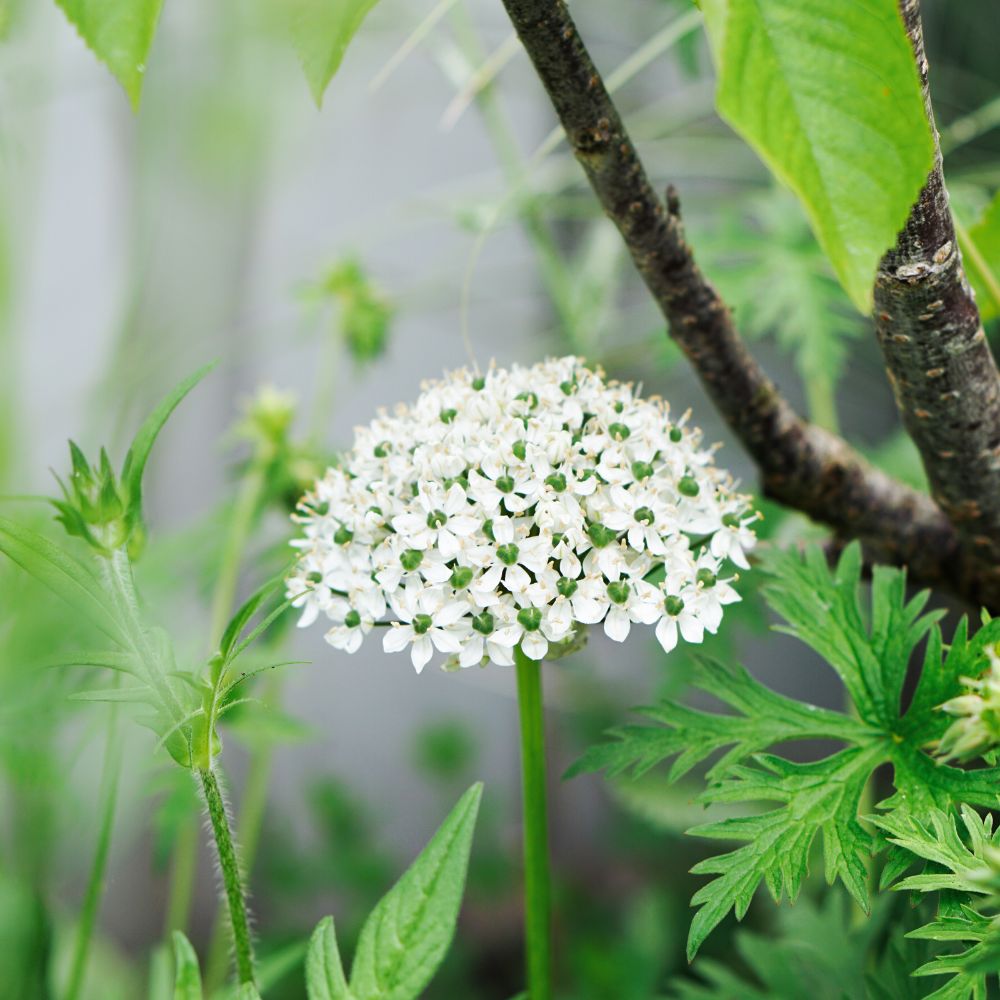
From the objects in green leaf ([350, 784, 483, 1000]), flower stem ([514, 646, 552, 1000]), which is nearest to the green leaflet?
green leaf ([350, 784, 483, 1000])

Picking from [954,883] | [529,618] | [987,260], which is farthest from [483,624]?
[987,260]

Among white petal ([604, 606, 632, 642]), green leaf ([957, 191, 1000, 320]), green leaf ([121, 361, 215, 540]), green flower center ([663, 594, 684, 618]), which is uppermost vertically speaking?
green leaf ([957, 191, 1000, 320])

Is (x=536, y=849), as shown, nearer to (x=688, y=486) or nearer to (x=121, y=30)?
(x=688, y=486)

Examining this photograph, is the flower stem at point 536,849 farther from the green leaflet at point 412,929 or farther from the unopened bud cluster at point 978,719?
the unopened bud cluster at point 978,719

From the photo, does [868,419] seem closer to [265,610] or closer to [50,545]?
[265,610]

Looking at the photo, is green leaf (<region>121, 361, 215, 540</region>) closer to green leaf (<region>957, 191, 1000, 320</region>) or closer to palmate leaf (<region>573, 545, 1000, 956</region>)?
palmate leaf (<region>573, 545, 1000, 956</region>)

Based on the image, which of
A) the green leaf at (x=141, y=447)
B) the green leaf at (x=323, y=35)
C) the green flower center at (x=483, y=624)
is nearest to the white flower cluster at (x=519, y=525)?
the green flower center at (x=483, y=624)
